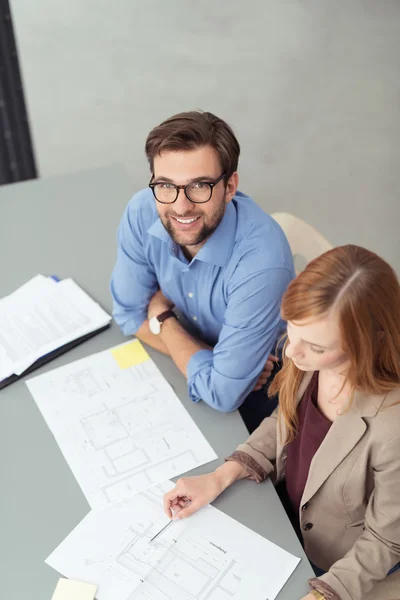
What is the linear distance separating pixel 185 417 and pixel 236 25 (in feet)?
12.6

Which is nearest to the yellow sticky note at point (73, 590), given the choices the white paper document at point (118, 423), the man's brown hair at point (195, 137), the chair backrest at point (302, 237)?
the white paper document at point (118, 423)

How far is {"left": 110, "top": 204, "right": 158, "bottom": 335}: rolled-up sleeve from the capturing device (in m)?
1.83

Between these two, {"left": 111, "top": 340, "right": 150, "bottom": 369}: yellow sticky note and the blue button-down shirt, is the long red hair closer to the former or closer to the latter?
the blue button-down shirt

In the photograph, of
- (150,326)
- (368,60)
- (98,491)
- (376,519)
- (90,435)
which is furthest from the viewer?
(368,60)

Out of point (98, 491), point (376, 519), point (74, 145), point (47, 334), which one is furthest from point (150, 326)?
point (74, 145)

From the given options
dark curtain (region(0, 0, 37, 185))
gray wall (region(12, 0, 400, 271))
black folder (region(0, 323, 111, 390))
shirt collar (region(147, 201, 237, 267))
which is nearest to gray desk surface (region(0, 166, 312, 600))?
black folder (region(0, 323, 111, 390))

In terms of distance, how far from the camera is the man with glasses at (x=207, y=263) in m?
1.61

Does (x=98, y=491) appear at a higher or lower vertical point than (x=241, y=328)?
lower

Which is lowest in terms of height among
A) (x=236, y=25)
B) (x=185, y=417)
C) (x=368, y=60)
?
(x=185, y=417)

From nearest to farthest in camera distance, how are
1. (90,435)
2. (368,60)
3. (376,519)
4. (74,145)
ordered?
(376,519) < (90,435) < (74,145) < (368,60)

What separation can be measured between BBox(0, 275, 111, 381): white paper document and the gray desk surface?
0.13ft

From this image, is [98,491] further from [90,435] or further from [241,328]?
[241,328]

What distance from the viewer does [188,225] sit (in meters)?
1.67

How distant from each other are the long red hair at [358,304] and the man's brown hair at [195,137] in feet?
1.79
